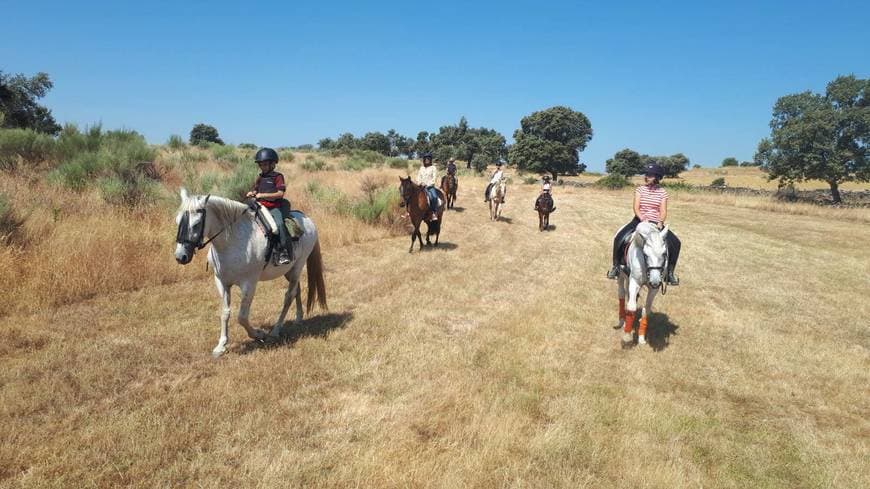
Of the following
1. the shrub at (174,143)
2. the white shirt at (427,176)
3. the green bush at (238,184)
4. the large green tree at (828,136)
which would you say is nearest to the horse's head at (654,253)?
the green bush at (238,184)

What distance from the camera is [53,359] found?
5121 millimetres

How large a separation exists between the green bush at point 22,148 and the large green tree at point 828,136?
44.6 m

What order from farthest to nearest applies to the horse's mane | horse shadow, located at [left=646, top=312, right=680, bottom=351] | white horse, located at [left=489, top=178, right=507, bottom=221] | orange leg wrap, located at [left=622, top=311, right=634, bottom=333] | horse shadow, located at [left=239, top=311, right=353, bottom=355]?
white horse, located at [left=489, top=178, right=507, bottom=221]
horse shadow, located at [left=646, top=312, right=680, bottom=351]
orange leg wrap, located at [left=622, top=311, right=634, bottom=333]
horse shadow, located at [left=239, top=311, right=353, bottom=355]
the horse's mane

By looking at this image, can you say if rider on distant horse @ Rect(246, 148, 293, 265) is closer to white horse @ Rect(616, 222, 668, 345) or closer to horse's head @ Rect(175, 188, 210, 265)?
horse's head @ Rect(175, 188, 210, 265)

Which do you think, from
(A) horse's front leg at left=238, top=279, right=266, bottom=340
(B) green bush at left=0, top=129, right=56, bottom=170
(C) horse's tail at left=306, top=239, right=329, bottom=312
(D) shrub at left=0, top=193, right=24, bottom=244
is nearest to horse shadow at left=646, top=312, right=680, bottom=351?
(C) horse's tail at left=306, top=239, right=329, bottom=312

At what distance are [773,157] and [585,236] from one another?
2842 centimetres

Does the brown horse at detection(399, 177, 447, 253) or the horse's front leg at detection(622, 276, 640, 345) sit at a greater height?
the brown horse at detection(399, 177, 447, 253)

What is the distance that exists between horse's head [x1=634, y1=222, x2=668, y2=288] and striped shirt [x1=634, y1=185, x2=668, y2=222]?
61cm

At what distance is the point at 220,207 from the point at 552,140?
6956 cm

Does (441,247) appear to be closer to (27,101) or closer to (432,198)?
(432,198)

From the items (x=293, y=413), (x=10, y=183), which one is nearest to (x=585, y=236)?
(x=293, y=413)

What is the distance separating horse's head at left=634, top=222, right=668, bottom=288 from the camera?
247 inches

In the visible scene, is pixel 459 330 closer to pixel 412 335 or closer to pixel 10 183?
pixel 412 335

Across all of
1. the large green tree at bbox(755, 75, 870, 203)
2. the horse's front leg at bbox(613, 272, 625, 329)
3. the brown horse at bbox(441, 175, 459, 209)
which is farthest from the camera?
the large green tree at bbox(755, 75, 870, 203)
